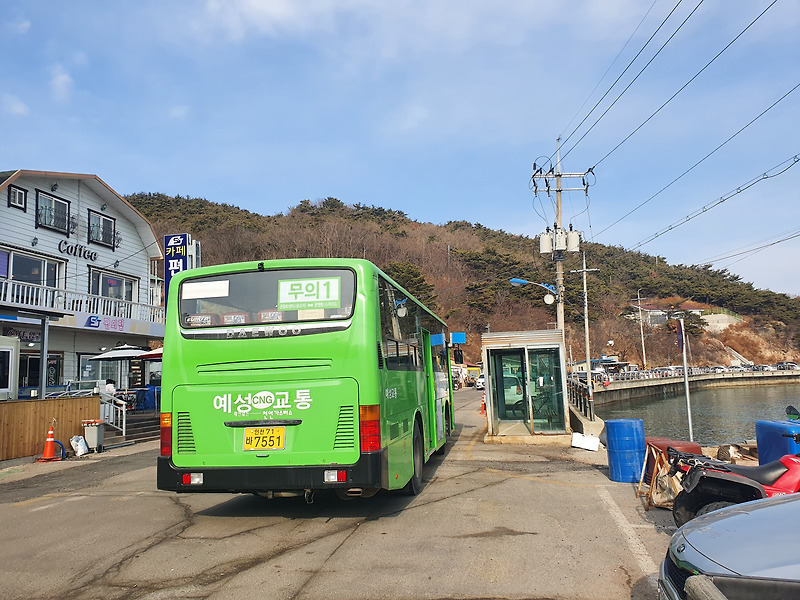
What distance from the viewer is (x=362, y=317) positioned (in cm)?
694

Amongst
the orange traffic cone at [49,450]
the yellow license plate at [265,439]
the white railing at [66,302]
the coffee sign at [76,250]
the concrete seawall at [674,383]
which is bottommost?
the concrete seawall at [674,383]

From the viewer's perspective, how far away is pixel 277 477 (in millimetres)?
6629

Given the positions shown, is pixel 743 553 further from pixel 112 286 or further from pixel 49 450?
pixel 112 286

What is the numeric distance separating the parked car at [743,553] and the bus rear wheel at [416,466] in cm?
497

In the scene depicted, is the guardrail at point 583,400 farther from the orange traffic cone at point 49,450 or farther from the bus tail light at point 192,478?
the orange traffic cone at point 49,450

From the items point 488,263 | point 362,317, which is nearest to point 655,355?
point 488,263

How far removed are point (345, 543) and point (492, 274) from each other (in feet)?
252

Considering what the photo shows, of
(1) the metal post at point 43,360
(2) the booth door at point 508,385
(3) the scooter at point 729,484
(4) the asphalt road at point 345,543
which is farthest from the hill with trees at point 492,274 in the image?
(3) the scooter at point 729,484

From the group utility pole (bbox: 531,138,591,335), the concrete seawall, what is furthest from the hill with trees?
utility pole (bbox: 531,138,591,335)

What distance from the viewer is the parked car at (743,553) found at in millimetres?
→ 2850

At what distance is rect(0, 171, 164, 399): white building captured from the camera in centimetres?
2144

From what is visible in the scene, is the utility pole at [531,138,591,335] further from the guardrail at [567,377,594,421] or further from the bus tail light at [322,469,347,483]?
the bus tail light at [322,469,347,483]

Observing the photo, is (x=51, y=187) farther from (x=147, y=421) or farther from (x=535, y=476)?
(x=535, y=476)

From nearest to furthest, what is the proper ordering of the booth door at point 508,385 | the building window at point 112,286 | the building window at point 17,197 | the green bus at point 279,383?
the green bus at point 279,383
the booth door at point 508,385
the building window at point 17,197
the building window at point 112,286
